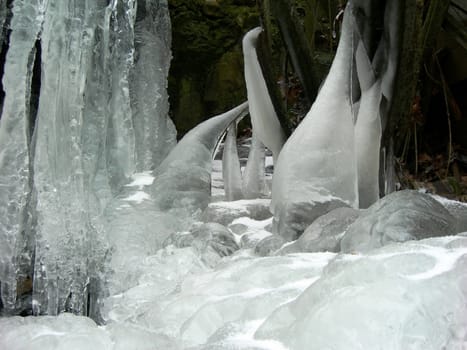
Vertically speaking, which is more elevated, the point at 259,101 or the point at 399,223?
the point at 259,101

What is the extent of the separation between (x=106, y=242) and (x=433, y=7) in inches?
68.2

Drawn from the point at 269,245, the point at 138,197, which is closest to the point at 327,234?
the point at 269,245

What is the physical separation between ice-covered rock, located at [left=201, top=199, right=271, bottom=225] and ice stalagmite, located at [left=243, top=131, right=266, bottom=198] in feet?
0.95

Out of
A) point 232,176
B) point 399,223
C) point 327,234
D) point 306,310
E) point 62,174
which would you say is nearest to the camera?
point 306,310

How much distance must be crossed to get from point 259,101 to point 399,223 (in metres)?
1.18

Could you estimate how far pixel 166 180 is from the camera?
9.24ft

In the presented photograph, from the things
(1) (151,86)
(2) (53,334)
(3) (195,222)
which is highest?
(1) (151,86)

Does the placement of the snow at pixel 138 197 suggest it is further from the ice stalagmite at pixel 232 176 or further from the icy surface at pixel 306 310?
the icy surface at pixel 306 310

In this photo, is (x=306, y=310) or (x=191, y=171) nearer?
(x=306, y=310)

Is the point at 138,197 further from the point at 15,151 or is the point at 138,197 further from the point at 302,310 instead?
the point at 302,310

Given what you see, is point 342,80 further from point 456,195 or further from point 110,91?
point 456,195

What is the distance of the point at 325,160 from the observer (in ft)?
7.12

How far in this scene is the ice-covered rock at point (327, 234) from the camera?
1666 millimetres

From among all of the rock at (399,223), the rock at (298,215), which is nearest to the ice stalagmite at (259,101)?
the rock at (298,215)
